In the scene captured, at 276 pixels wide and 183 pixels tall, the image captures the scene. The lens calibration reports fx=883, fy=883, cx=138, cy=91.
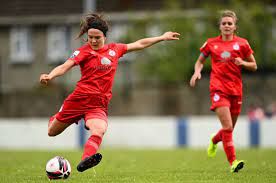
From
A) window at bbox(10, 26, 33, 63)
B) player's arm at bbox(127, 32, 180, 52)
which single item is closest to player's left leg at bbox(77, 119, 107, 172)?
player's arm at bbox(127, 32, 180, 52)

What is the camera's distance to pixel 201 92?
33.0 m

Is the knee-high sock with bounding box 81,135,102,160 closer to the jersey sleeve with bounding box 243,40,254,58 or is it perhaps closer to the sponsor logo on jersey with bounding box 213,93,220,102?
the sponsor logo on jersey with bounding box 213,93,220,102

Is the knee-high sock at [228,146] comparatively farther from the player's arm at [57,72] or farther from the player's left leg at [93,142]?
the player's arm at [57,72]

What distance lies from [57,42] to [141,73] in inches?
282

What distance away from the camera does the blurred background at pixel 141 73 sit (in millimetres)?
25803

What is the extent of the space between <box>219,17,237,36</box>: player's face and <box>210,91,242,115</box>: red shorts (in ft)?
3.12

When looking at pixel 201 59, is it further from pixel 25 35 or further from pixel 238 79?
pixel 25 35

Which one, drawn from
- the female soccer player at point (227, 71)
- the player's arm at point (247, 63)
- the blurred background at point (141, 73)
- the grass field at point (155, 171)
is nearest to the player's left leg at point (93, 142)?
the grass field at point (155, 171)

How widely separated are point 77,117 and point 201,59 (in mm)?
2634

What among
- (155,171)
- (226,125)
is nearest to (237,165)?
(226,125)

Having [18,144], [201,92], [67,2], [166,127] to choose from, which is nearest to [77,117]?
[166,127]

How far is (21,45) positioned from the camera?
40.5 meters

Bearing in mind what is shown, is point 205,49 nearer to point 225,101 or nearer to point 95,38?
point 225,101

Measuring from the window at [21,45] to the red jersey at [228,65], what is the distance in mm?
27018
